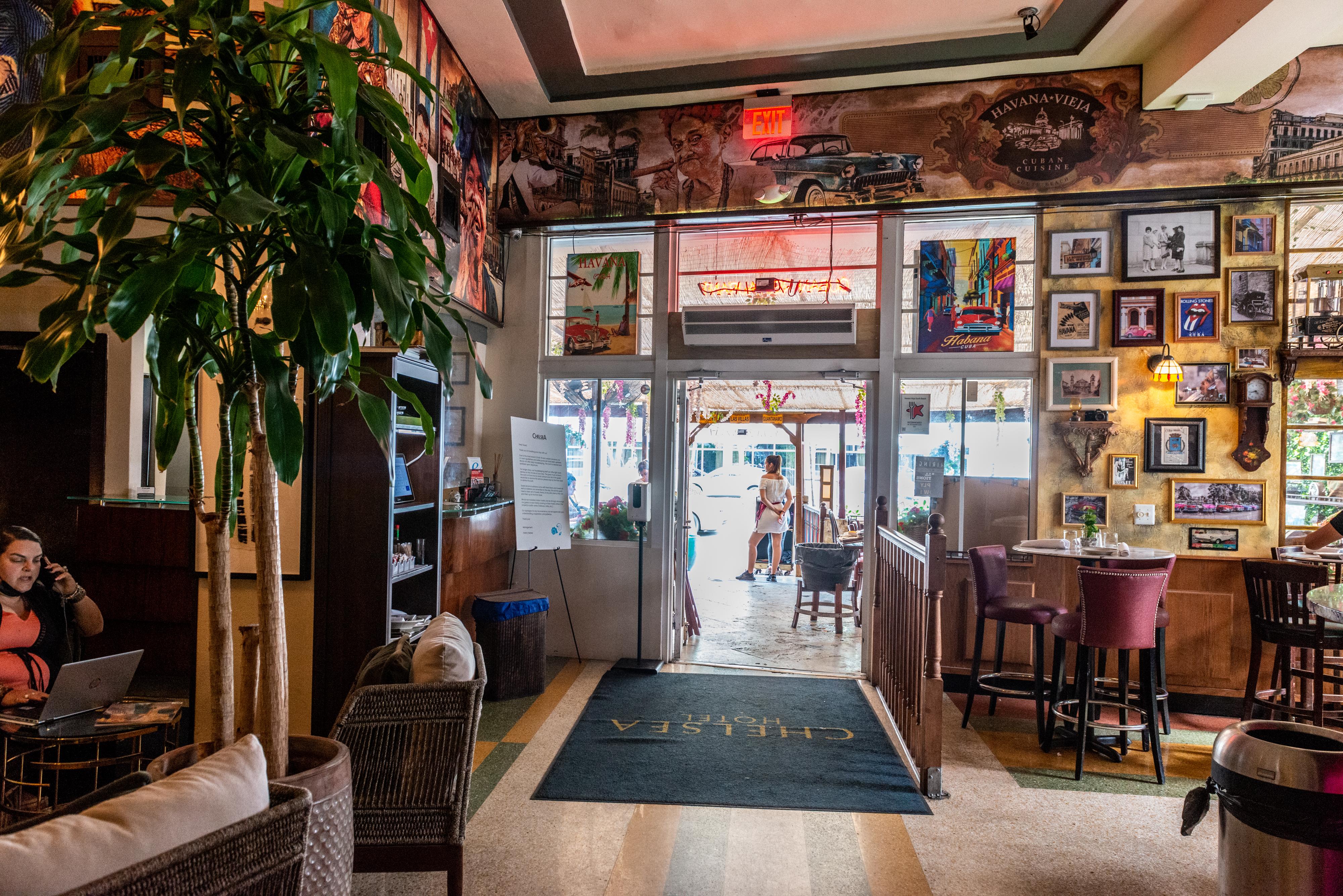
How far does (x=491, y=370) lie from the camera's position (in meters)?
5.89

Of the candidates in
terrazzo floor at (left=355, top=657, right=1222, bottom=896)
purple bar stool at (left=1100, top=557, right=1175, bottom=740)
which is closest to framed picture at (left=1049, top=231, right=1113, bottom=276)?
purple bar stool at (left=1100, top=557, right=1175, bottom=740)

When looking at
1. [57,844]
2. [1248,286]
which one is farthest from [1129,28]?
[57,844]

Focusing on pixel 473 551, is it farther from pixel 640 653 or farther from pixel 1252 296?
pixel 1252 296

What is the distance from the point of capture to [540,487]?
5.35 metres

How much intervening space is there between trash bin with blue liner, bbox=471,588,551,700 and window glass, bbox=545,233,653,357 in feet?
6.50

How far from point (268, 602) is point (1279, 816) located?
2.95 metres

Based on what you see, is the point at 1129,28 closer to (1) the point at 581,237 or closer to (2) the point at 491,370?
(1) the point at 581,237

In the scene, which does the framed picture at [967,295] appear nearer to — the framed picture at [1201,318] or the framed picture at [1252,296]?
the framed picture at [1201,318]

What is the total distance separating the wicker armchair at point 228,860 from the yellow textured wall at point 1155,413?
4.91 metres

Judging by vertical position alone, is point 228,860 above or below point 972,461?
below

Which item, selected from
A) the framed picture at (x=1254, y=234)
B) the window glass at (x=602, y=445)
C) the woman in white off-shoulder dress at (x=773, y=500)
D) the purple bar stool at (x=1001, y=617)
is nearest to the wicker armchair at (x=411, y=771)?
the purple bar stool at (x=1001, y=617)

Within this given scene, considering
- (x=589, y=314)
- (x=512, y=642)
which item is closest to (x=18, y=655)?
(x=512, y=642)

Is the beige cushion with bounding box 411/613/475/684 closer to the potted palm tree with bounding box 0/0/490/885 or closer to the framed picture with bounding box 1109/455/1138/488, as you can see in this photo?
the potted palm tree with bounding box 0/0/490/885

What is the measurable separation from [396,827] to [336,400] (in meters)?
1.82
